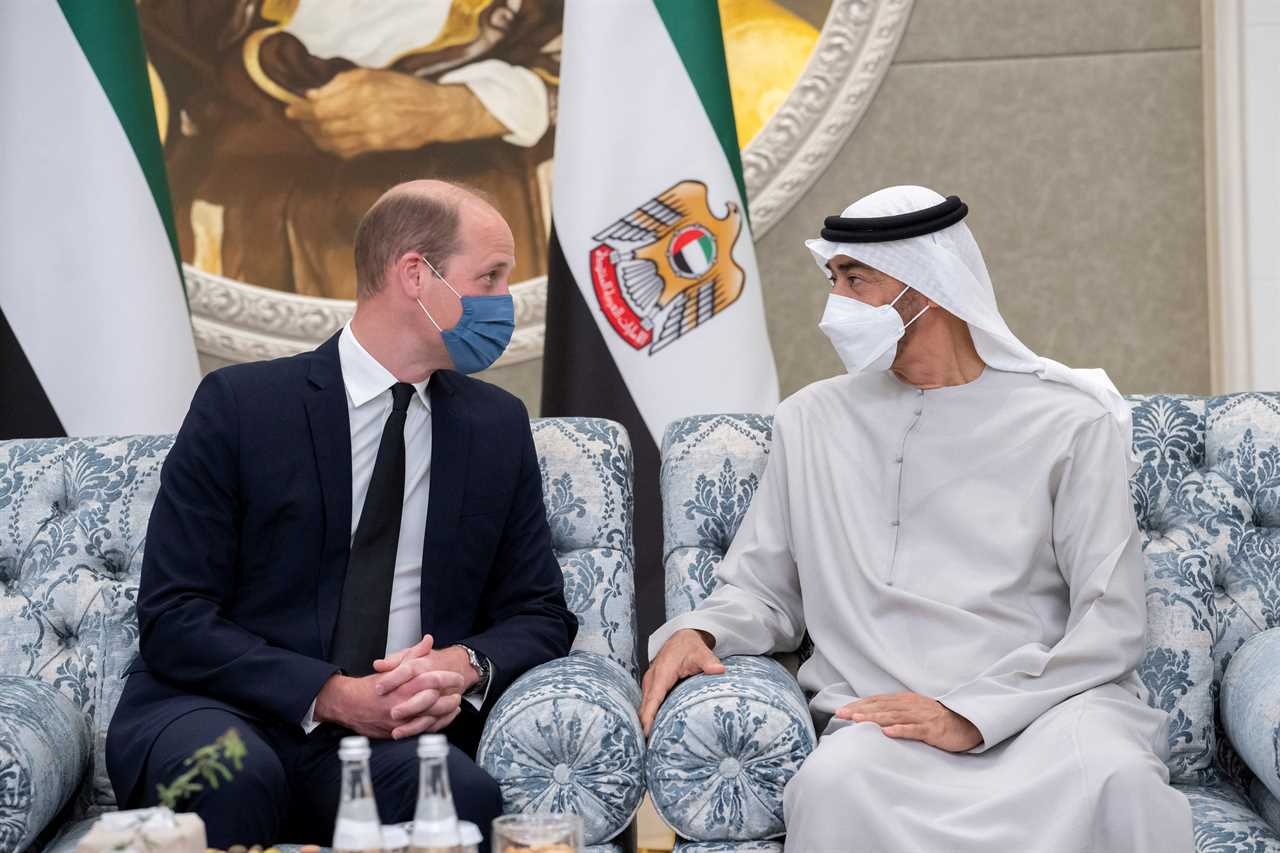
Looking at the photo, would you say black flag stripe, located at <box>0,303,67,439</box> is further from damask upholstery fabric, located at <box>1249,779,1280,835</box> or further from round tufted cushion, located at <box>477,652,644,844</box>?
damask upholstery fabric, located at <box>1249,779,1280,835</box>

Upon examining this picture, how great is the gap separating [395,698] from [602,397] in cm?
161

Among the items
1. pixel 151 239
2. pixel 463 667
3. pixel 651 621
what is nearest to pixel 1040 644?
pixel 463 667

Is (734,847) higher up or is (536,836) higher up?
(536,836)

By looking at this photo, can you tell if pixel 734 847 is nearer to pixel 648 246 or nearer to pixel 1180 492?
pixel 1180 492

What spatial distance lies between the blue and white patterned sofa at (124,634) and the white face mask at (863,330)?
1.83 feet

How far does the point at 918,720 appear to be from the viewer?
2.40 meters

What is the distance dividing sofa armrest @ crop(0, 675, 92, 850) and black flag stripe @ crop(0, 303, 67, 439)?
1263 millimetres

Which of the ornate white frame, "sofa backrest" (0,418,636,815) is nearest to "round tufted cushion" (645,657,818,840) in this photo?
"sofa backrest" (0,418,636,815)

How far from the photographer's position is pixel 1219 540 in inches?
112

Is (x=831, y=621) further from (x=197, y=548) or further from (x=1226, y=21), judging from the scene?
(x=1226, y=21)

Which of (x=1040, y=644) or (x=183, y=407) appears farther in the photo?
(x=183, y=407)

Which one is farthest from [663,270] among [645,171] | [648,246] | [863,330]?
[863,330]

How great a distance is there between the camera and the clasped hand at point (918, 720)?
2379 millimetres

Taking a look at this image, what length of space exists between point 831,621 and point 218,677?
1.16 m
